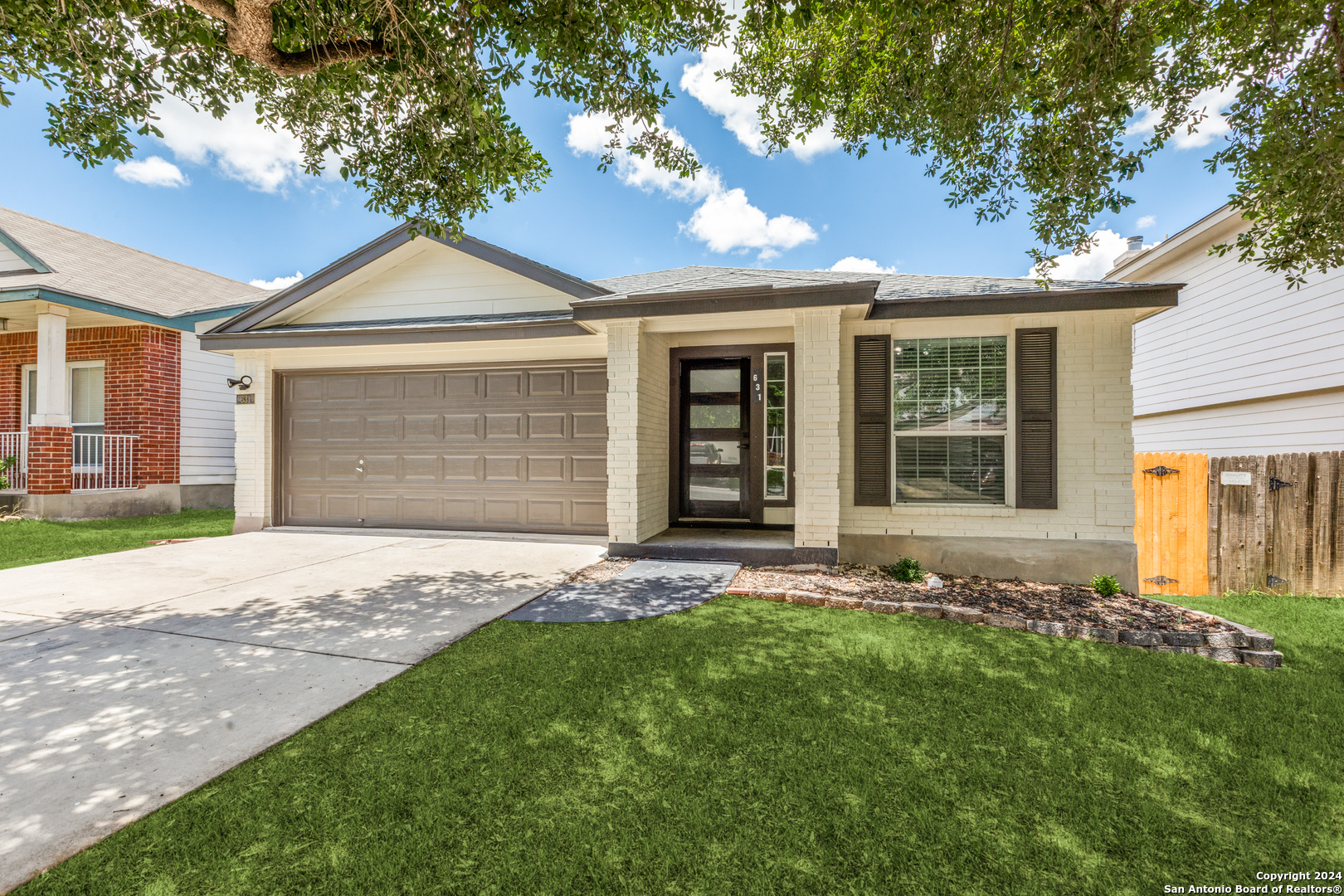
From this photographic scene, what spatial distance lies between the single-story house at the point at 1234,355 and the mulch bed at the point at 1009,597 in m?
4.38

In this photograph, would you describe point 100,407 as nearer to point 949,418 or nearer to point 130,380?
point 130,380

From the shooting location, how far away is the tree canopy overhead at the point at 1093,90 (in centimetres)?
419

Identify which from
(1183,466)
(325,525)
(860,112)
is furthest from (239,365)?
(1183,466)

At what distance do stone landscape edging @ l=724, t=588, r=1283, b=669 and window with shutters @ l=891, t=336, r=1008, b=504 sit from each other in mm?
1956

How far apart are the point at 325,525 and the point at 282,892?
7.68m

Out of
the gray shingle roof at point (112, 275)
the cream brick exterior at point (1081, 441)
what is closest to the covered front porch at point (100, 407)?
the gray shingle roof at point (112, 275)

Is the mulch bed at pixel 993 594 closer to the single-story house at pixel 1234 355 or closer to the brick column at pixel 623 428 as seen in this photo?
the brick column at pixel 623 428

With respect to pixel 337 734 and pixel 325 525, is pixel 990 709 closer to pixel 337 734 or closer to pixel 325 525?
pixel 337 734

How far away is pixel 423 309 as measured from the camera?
7.98m

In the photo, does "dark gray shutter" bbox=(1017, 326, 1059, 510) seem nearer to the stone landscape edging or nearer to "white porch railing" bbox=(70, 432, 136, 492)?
the stone landscape edging

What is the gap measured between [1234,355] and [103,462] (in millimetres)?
18827

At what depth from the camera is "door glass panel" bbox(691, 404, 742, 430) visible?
7.82 metres

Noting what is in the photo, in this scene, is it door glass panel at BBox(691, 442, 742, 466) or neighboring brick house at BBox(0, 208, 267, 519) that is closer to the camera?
door glass panel at BBox(691, 442, 742, 466)

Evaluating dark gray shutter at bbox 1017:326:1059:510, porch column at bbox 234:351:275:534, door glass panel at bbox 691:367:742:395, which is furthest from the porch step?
porch column at bbox 234:351:275:534
